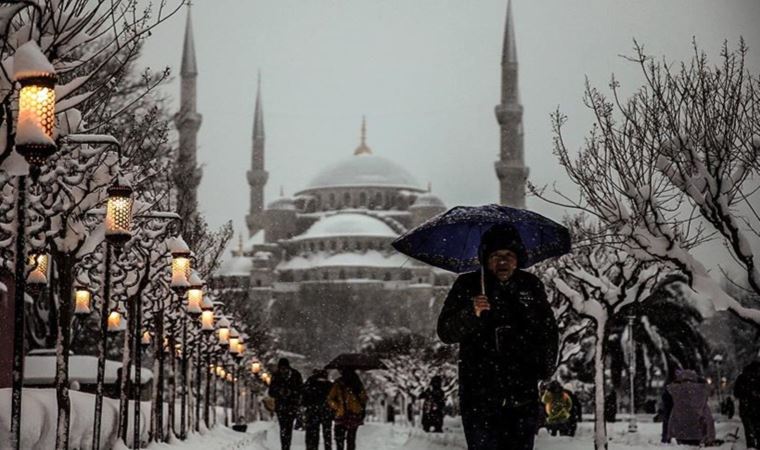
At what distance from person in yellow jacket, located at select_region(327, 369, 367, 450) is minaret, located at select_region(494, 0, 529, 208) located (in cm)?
8130

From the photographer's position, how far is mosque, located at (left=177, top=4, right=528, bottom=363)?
11094 centimetres

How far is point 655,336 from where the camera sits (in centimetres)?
3862

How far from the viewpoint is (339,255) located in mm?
126625

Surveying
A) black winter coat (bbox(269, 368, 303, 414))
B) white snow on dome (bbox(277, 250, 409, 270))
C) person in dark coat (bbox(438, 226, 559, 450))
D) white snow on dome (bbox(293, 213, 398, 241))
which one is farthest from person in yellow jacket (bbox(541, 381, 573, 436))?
white snow on dome (bbox(293, 213, 398, 241))

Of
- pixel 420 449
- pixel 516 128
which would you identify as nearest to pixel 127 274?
pixel 420 449

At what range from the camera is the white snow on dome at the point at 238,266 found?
129 meters

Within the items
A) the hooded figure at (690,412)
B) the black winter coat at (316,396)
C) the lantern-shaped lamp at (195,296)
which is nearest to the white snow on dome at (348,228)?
the lantern-shaped lamp at (195,296)

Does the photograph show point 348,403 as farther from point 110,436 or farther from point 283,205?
point 283,205

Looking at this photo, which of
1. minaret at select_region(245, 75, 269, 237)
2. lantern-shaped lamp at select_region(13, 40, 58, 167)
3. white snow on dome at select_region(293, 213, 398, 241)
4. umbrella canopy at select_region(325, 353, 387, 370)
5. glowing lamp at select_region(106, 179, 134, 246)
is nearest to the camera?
lantern-shaped lamp at select_region(13, 40, 58, 167)

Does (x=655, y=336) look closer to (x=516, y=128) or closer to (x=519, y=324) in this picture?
(x=519, y=324)

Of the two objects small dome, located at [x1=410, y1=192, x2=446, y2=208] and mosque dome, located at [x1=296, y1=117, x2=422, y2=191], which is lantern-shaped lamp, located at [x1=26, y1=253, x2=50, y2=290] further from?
mosque dome, located at [x1=296, y1=117, x2=422, y2=191]

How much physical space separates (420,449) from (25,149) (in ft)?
47.5

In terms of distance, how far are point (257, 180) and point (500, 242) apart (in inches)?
4999

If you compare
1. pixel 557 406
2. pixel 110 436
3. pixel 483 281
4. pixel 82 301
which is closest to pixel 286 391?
pixel 110 436
